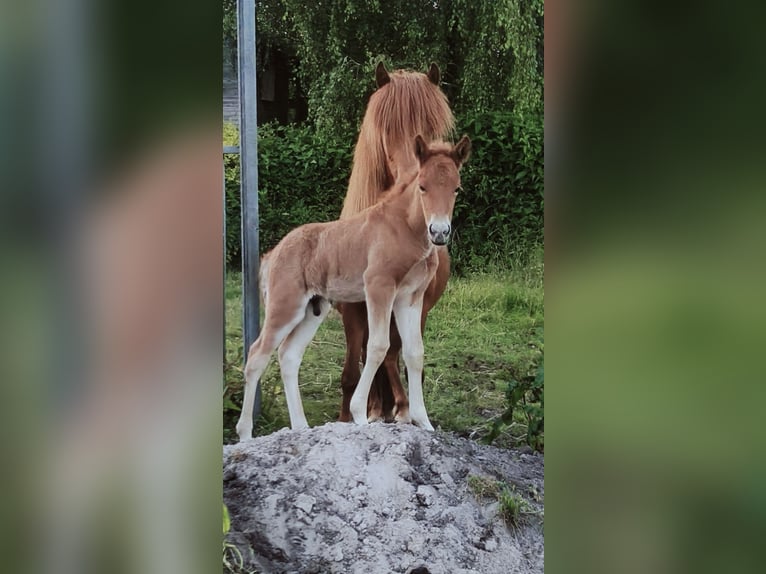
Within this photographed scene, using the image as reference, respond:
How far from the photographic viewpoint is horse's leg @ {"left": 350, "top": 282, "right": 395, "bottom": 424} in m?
2.79

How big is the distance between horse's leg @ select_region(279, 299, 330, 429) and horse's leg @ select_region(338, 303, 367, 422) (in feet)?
0.44

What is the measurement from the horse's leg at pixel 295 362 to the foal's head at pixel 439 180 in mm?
583

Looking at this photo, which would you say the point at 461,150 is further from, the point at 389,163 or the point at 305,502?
the point at 305,502

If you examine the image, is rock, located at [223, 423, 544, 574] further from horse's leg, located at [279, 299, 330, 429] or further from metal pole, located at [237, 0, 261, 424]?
metal pole, located at [237, 0, 261, 424]

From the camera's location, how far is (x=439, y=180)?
9.09ft

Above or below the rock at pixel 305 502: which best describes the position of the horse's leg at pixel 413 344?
above

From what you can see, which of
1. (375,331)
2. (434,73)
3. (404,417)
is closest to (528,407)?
(404,417)

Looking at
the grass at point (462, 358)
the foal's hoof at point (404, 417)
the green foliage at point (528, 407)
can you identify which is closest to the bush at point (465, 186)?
the grass at point (462, 358)

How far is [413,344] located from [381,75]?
1012mm

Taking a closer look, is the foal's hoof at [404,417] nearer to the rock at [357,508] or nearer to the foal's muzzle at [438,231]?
the rock at [357,508]

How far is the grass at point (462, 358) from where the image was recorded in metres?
2.79
